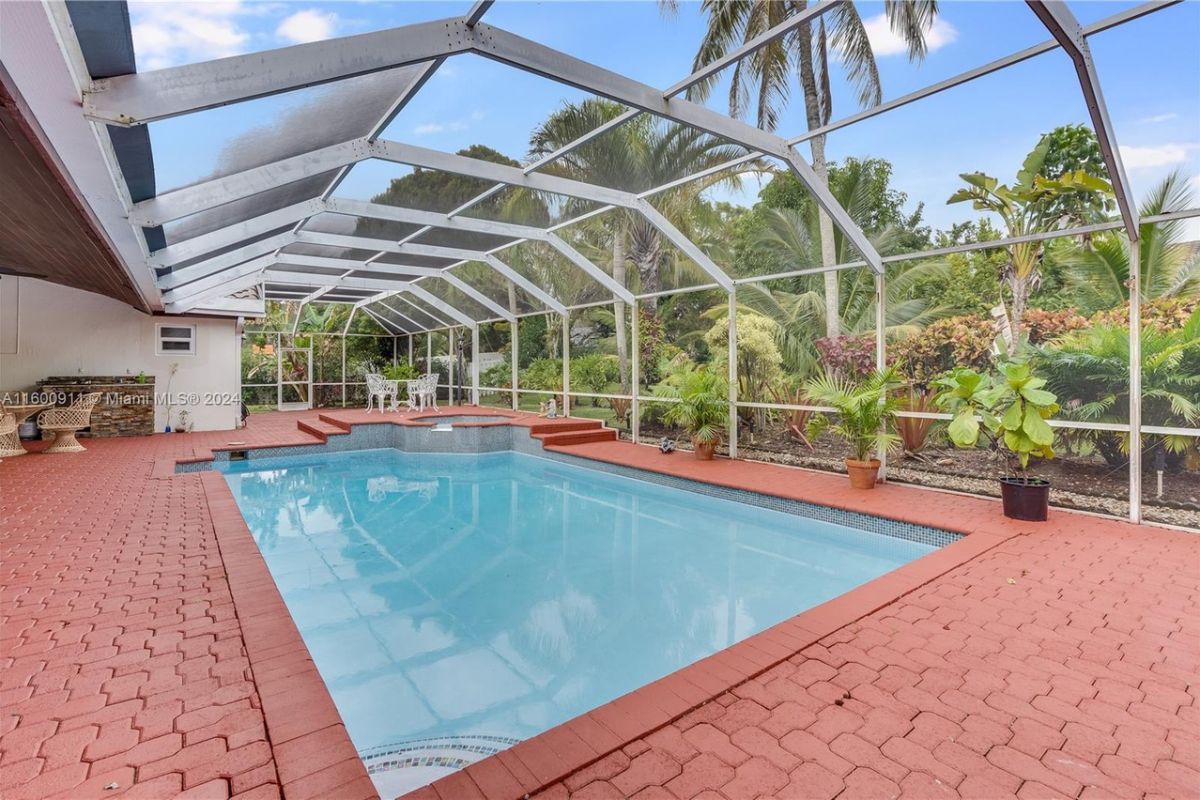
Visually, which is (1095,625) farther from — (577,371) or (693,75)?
(577,371)

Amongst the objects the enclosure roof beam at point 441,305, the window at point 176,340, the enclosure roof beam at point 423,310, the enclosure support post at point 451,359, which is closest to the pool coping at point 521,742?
the enclosure roof beam at point 441,305

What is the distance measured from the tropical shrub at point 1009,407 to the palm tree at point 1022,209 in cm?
192

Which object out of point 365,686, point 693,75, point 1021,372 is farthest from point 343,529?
point 1021,372

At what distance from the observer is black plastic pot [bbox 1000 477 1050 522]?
5680mm

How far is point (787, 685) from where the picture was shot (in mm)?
2756

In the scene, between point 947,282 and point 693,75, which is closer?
point 693,75

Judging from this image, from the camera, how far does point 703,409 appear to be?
9062 mm

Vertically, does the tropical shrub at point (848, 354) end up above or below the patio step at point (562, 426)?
above

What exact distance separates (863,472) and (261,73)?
7.04m

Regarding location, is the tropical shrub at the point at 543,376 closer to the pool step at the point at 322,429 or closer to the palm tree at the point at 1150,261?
the pool step at the point at 322,429

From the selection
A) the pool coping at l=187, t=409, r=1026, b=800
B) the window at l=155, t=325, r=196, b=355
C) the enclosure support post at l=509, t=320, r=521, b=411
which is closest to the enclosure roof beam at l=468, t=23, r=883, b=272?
the pool coping at l=187, t=409, r=1026, b=800

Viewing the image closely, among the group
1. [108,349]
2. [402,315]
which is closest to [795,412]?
[402,315]

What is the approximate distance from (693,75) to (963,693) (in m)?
4.45

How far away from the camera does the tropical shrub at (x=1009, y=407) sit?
5.41 metres
